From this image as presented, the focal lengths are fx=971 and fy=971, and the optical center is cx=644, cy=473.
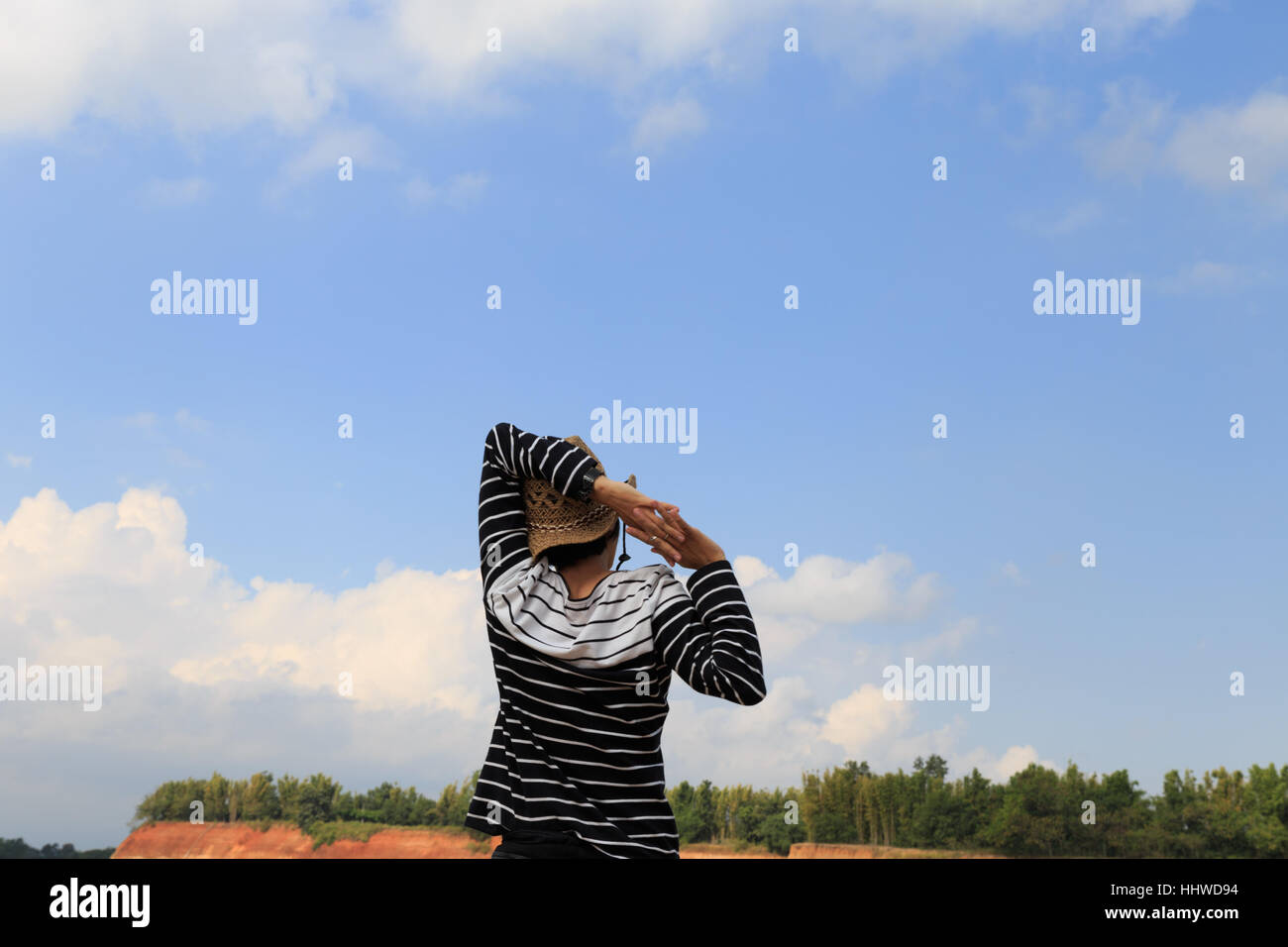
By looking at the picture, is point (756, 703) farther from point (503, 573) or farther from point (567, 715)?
point (503, 573)

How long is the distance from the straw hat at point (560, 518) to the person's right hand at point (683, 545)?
15 centimetres

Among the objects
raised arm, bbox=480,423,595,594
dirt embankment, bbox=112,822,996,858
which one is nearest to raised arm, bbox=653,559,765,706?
raised arm, bbox=480,423,595,594

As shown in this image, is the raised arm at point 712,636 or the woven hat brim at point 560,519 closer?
the raised arm at point 712,636

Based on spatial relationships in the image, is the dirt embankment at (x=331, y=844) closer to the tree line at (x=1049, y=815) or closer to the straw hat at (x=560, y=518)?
the tree line at (x=1049, y=815)

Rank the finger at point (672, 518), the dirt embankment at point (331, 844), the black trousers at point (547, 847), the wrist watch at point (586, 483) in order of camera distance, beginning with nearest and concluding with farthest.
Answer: the black trousers at point (547, 847) → the finger at point (672, 518) → the wrist watch at point (586, 483) → the dirt embankment at point (331, 844)

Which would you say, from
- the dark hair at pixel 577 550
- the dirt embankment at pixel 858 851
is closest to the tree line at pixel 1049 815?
the dirt embankment at pixel 858 851

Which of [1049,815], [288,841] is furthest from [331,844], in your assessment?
[1049,815]

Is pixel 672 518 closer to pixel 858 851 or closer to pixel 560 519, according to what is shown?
pixel 560 519

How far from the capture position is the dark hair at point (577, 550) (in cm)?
336

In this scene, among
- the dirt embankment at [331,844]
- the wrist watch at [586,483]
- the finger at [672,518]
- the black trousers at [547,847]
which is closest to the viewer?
the black trousers at [547,847]

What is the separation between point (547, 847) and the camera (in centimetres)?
296
